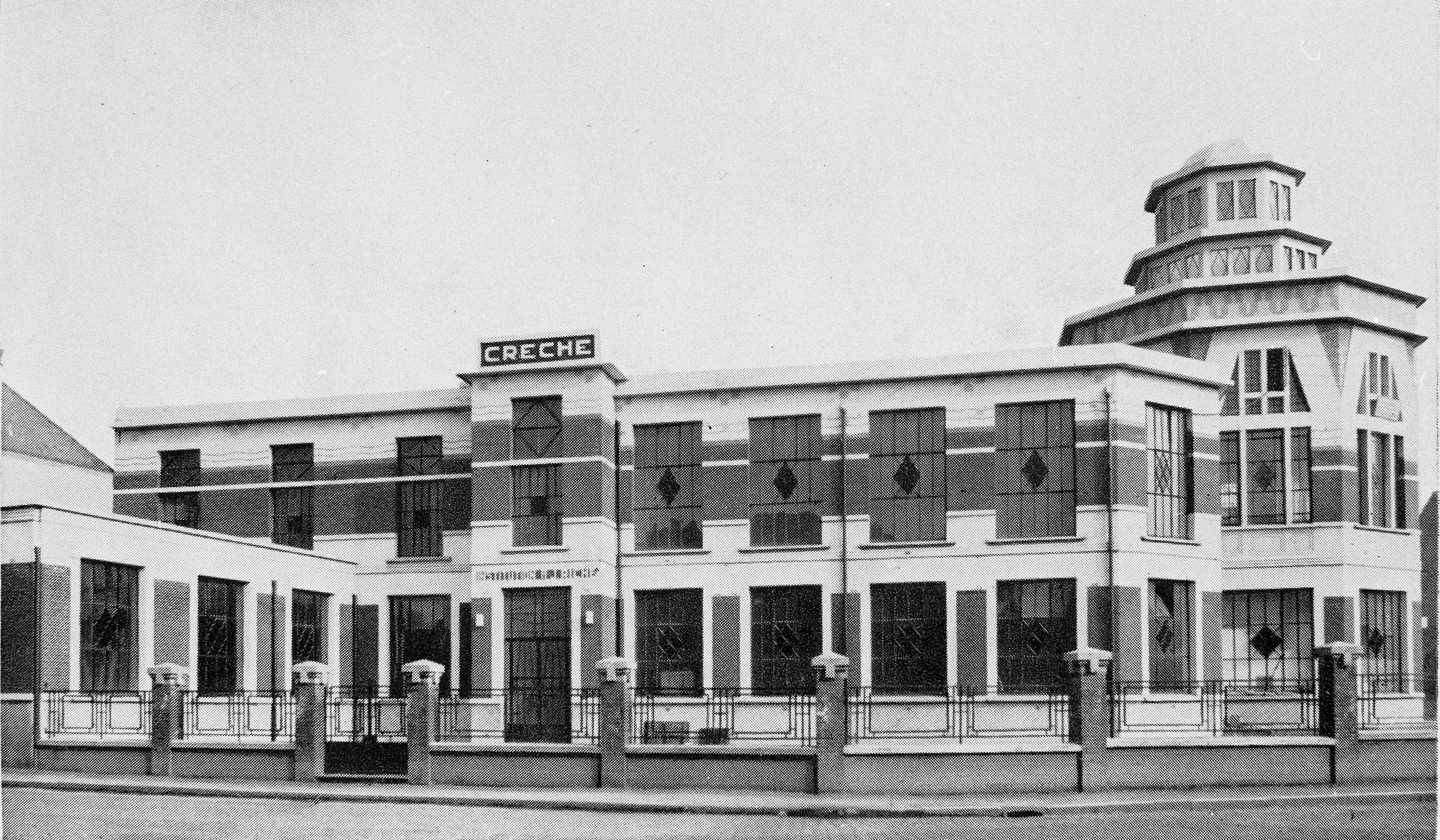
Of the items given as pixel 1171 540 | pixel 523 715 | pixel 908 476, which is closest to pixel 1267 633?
pixel 1171 540

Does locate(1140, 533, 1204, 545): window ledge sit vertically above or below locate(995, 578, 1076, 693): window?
above

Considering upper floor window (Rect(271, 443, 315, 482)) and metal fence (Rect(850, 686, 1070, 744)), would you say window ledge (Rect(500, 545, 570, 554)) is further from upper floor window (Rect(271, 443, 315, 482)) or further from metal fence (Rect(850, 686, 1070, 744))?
metal fence (Rect(850, 686, 1070, 744))

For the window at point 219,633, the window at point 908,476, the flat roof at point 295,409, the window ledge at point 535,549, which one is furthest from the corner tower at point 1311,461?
the window at point 219,633

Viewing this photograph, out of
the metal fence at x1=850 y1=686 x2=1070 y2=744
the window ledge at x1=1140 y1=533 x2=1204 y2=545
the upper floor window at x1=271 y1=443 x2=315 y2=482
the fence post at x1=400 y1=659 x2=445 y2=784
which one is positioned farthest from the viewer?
the upper floor window at x1=271 y1=443 x2=315 y2=482

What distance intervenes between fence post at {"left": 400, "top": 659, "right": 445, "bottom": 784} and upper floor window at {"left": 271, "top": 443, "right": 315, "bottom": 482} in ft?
40.5

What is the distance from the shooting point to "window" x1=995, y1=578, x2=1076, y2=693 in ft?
106

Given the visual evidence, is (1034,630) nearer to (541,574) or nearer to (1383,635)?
(1383,635)

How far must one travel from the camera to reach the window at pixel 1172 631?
32.3 meters

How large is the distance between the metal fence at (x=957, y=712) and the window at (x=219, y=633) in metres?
13.9

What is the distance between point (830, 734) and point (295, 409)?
1886 centimetres

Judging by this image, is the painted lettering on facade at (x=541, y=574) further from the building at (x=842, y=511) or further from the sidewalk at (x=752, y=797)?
the sidewalk at (x=752, y=797)

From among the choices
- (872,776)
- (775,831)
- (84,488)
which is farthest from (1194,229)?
(84,488)

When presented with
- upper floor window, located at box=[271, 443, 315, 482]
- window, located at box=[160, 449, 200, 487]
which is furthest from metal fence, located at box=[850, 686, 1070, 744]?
window, located at box=[160, 449, 200, 487]

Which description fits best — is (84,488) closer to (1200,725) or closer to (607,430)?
(607,430)
